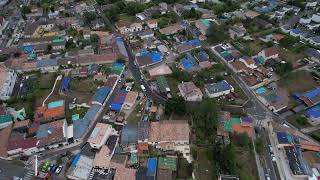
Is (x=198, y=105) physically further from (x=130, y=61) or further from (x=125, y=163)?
(x=130, y=61)

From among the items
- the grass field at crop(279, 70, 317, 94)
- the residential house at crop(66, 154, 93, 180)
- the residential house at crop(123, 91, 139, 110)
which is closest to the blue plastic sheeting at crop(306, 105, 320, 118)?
the grass field at crop(279, 70, 317, 94)

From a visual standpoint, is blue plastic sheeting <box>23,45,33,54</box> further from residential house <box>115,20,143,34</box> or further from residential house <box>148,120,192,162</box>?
residential house <box>148,120,192,162</box>

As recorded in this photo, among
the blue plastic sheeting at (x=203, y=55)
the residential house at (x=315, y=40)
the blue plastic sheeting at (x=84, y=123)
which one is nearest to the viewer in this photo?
the blue plastic sheeting at (x=84, y=123)

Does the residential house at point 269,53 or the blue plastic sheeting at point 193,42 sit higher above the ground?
the blue plastic sheeting at point 193,42

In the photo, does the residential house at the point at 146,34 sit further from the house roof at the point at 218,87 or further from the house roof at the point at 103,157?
the house roof at the point at 103,157

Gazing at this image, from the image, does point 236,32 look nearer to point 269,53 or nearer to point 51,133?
point 269,53

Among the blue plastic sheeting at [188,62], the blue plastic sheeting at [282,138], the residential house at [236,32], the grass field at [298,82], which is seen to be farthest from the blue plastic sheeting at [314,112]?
the residential house at [236,32]

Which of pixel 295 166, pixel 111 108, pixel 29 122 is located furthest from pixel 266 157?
pixel 29 122

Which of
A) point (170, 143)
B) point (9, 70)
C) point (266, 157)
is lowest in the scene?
point (266, 157)
